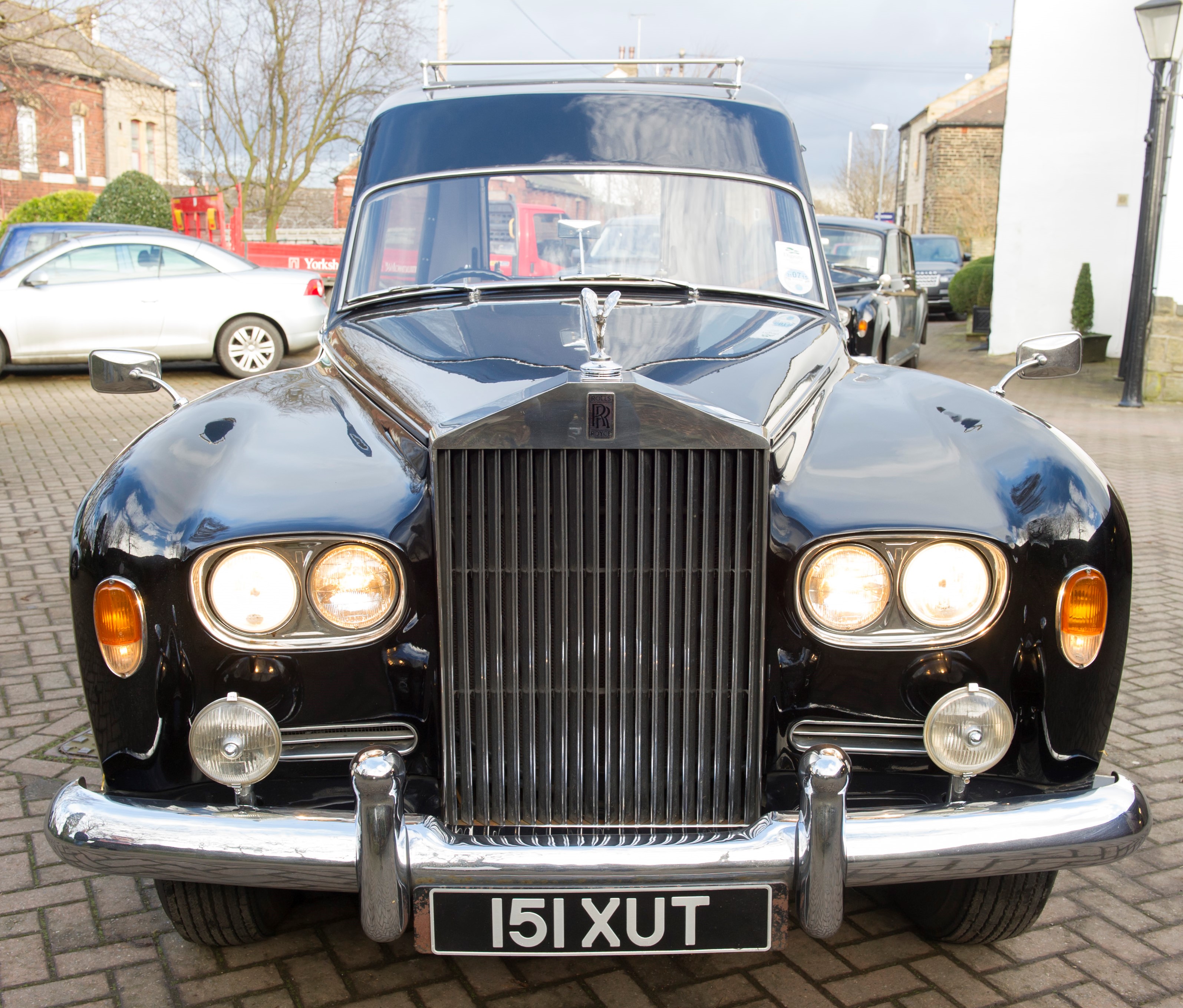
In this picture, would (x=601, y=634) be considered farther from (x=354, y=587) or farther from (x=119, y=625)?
(x=119, y=625)

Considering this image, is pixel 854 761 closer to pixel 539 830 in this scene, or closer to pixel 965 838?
pixel 965 838

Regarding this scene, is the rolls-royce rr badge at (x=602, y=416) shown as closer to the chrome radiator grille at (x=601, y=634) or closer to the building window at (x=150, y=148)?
the chrome radiator grille at (x=601, y=634)

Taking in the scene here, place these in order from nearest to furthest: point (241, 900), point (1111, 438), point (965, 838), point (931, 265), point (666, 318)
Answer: point (965, 838) → point (241, 900) → point (666, 318) → point (1111, 438) → point (931, 265)

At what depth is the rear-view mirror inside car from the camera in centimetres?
321

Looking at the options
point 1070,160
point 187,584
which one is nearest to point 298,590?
point 187,584

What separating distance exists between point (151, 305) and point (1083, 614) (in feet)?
37.9

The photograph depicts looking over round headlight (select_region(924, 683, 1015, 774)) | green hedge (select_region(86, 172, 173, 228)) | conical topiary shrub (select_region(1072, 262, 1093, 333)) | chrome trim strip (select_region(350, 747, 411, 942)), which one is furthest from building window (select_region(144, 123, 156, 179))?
round headlight (select_region(924, 683, 1015, 774))

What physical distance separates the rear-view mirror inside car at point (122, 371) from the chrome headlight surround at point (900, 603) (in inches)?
77.6

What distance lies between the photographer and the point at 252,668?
2244 mm

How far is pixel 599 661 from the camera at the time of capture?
221cm

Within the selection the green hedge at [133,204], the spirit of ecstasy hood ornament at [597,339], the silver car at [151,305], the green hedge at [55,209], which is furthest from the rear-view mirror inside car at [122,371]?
the green hedge at [55,209]

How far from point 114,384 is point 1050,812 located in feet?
8.83

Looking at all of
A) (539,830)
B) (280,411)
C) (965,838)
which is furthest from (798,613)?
(280,411)

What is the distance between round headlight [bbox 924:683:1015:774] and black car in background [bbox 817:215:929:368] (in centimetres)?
753
